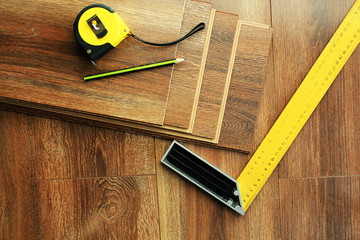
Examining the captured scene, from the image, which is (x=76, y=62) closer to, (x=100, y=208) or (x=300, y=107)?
(x=100, y=208)

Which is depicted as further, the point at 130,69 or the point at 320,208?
the point at 320,208

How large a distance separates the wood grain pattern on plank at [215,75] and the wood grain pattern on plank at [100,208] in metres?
0.21

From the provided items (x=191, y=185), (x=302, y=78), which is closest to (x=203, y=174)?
(x=191, y=185)

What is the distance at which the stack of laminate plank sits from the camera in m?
0.97

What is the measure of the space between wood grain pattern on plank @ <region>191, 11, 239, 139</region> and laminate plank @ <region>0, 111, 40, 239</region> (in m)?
0.46

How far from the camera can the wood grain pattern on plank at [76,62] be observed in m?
0.97

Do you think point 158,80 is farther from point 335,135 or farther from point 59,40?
point 335,135

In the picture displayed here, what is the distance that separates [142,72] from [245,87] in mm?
284

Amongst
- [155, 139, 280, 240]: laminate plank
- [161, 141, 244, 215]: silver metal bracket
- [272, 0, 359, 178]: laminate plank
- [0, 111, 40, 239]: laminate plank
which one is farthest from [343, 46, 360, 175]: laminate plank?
[0, 111, 40, 239]: laminate plank

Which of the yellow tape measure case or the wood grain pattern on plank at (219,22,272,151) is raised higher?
the yellow tape measure case

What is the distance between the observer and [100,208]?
3.58ft

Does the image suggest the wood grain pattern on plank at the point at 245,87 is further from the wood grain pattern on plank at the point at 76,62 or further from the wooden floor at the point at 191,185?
the wood grain pattern on plank at the point at 76,62

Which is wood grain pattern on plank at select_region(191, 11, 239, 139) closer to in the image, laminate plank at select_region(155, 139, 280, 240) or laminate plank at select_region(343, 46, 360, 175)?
laminate plank at select_region(155, 139, 280, 240)

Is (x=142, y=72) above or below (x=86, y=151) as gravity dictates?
above
